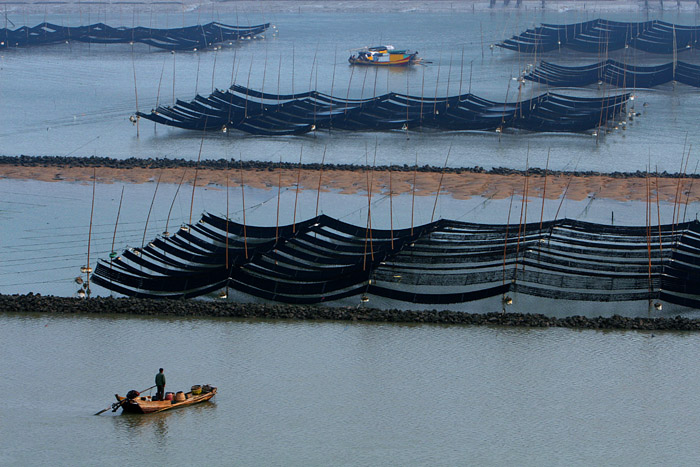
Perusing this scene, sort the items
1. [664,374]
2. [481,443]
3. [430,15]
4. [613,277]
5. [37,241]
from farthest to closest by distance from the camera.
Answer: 1. [430,15]
2. [37,241]
3. [613,277]
4. [664,374]
5. [481,443]

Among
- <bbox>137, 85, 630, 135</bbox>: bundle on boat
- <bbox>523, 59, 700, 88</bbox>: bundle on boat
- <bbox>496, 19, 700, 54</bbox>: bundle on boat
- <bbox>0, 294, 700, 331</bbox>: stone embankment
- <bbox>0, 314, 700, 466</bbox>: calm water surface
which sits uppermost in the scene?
<bbox>496, 19, 700, 54</bbox>: bundle on boat

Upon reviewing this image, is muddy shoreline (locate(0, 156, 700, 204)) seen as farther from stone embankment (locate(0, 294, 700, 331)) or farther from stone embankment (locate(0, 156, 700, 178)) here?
stone embankment (locate(0, 294, 700, 331))

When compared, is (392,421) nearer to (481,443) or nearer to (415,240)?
(481,443)

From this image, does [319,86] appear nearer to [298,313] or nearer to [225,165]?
[225,165]

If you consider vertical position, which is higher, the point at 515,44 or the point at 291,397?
the point at 515,44

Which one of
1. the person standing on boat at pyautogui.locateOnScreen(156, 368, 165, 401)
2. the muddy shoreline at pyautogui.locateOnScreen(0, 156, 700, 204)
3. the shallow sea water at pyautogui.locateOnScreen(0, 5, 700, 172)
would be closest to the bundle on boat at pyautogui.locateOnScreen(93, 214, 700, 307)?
the person standing on boat at pyautogui.locateOnScreen(156, 368, 165, 401)

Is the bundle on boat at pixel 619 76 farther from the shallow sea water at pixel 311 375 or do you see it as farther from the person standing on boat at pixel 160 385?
the person standing on boat at pixel 160 385

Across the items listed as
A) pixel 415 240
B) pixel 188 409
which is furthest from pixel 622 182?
pixel 188 409
